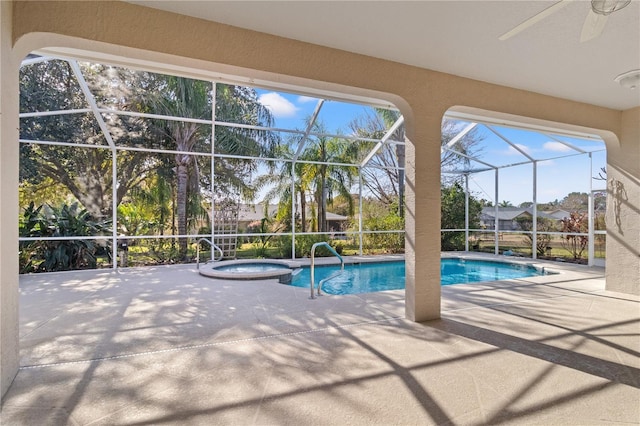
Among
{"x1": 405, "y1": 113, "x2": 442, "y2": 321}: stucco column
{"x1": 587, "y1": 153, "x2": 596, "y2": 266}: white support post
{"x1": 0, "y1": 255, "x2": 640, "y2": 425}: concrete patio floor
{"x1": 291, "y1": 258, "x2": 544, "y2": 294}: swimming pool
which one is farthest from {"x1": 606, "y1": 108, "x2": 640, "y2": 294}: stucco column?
{"x1": 405, "y1": 113, "x2": 442, "y2": 321}: stucco column

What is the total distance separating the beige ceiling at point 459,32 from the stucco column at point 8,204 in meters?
1.13

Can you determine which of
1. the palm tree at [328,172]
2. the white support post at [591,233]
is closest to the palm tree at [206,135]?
the palm tree at [328,172]

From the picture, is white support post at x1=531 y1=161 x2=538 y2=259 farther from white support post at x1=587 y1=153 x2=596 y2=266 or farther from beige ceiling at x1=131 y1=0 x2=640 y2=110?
beige ceiling at x1=131 y1=0 x2=640 y2=110

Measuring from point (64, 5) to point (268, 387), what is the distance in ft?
11.1

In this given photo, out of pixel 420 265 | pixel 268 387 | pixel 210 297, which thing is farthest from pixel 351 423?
pixel 210 297

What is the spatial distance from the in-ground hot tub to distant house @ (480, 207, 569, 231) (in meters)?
7.32

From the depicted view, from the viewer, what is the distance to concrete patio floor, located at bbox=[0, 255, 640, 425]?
212cm

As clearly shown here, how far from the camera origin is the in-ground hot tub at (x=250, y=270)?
6.44 m

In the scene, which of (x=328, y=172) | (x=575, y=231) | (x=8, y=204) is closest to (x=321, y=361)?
(x=8, y=204)

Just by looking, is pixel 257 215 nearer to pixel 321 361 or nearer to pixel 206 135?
pixel 206 135

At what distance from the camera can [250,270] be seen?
778cm

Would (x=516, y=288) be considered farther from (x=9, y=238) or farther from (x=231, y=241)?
(x=231, y=241)

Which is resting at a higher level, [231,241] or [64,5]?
[64,5]

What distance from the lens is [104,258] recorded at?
8531 millimetres
